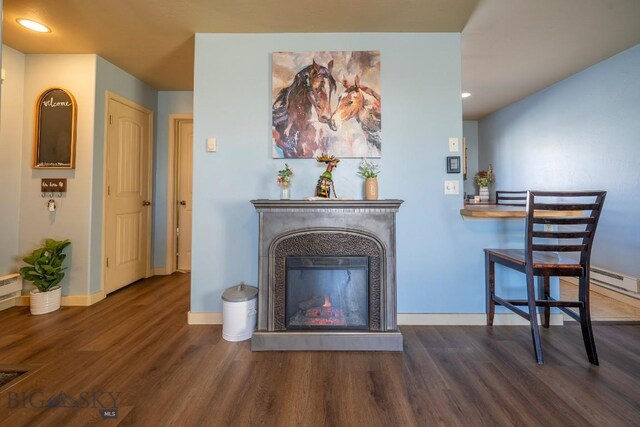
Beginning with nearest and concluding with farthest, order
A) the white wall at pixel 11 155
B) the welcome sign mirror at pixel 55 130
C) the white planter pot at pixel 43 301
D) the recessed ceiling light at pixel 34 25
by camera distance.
Answer: the recessed ceiling light at pixel 34 25 → the white planter pot at pixel 43 301 → the white wall at pixel 11 155 → the welcome sign mirror at pixel 55 130

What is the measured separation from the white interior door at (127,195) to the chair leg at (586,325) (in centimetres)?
404

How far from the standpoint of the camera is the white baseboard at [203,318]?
93.7 inches

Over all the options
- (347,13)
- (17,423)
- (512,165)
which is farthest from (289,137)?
(512,165)

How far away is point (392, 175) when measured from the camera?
2.40 meters

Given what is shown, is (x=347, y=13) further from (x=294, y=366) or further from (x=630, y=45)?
(x=630, y=45)

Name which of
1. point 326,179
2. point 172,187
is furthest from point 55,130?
point 326,179

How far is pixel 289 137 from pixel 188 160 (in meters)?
2.26

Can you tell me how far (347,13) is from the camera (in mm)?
2164

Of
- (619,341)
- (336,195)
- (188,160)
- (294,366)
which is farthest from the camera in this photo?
(188,160)

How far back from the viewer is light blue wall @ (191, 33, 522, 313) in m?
2.39

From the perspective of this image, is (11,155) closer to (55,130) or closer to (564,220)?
(55,130)

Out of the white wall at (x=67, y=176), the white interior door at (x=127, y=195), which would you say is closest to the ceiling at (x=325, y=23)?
the white wall at (x=67, y=176)

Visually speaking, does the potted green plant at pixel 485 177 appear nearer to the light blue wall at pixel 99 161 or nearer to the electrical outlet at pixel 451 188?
the electrical outlet at pixel 451 188

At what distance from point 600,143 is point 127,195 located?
5.23 metres
